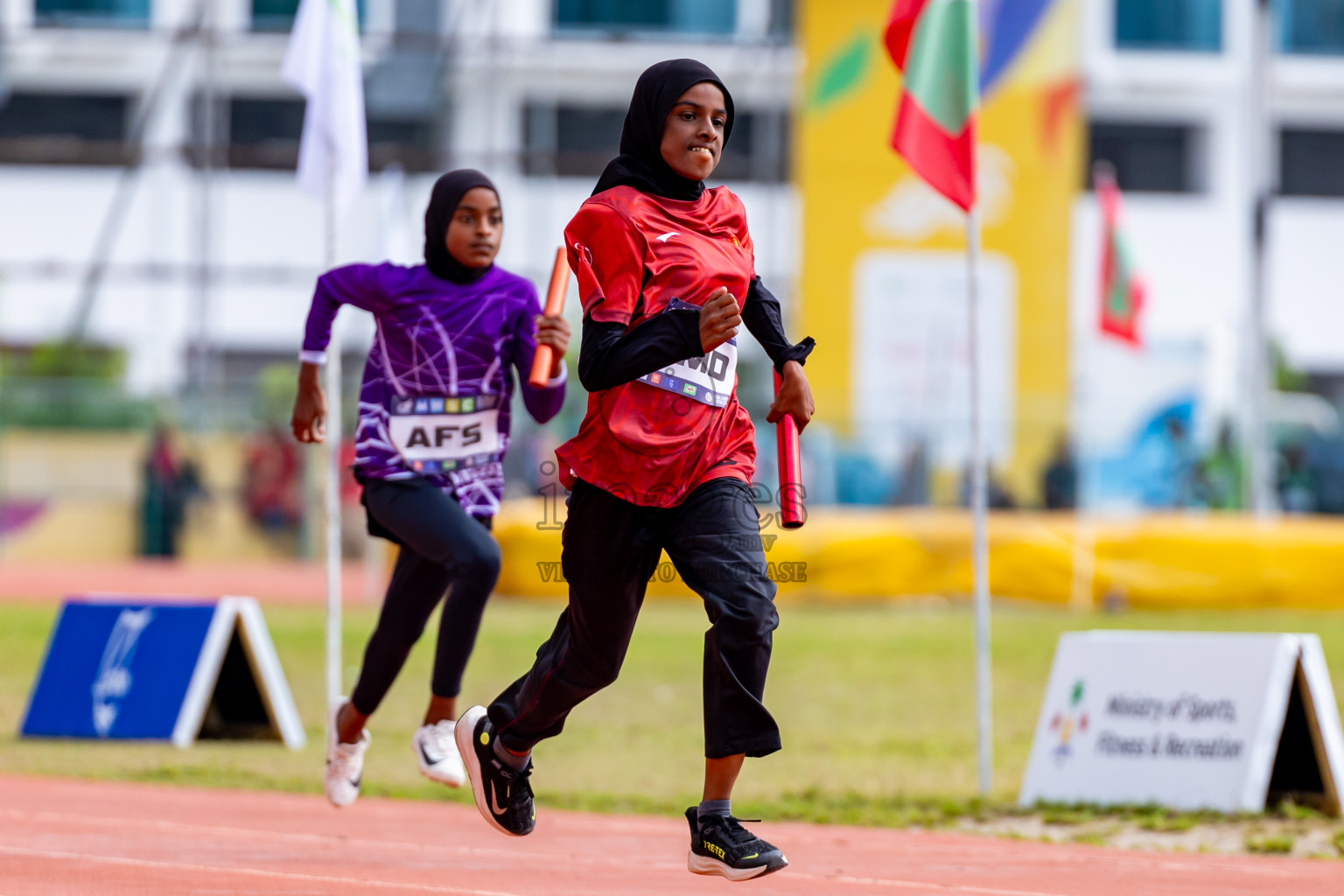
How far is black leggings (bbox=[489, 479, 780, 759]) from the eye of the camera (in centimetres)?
464

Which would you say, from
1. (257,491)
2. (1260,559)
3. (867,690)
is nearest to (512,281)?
(867,690)

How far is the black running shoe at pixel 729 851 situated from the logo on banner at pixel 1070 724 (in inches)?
135

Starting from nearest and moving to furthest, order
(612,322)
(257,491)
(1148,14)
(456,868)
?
1. (612,322)
2. (456,868)
3. (257,491)
4. (1148,14)

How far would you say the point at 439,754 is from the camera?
21.6ft

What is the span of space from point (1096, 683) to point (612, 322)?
153 inches

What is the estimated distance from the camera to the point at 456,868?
569 cm

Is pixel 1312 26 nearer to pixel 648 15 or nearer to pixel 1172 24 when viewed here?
pixel 1172 24

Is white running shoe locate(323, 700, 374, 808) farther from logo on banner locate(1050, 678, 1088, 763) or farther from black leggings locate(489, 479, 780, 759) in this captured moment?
logo on banner locate(1050, 678, 1088, 763)

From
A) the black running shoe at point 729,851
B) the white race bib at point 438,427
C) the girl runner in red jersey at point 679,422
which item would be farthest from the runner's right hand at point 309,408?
the black running shoe at point 729,851

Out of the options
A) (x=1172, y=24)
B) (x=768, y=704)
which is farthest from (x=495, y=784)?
(x=1172, y=24)

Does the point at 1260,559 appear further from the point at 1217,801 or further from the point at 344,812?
the point at 344,812

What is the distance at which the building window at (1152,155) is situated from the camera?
1673 inches

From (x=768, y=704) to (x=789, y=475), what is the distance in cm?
726

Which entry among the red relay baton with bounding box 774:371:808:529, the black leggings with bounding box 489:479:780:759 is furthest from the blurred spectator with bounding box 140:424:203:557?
the red relay baton with bounding box 774:371:808:529
